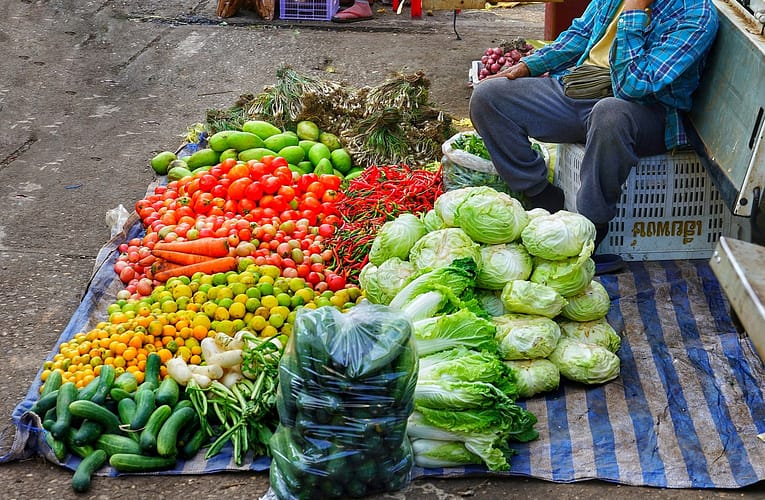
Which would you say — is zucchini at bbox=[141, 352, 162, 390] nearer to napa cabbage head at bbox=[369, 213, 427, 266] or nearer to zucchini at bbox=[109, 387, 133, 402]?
zucchini at bbox=[109, 387, 133, 402]

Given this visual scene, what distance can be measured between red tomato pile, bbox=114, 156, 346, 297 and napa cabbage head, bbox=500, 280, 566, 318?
101cm

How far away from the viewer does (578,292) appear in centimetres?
375

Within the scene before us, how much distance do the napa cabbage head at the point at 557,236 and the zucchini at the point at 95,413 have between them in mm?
1851

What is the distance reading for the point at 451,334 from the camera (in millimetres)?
3367

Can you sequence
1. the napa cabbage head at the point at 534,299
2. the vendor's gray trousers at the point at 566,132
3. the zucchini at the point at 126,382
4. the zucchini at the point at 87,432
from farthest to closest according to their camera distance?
the vendor's gray trousers at the point at 566,132
the napa cabbage head at the point at 534,299
the zucchini at the point at 126,382
the zucchini at the point at 87,432

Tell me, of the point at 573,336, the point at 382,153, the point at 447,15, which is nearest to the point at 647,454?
the point at 573,336

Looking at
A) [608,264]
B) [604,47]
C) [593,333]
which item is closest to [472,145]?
[604,47]

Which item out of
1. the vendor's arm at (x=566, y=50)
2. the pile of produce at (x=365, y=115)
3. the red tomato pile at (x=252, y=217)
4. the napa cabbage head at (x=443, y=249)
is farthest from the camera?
the pile of produce at (x=365, y=115)

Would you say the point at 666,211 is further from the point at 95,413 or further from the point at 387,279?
the point at 95,413

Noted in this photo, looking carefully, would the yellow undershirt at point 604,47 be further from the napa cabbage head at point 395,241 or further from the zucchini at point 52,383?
the zucchini at point 52,383

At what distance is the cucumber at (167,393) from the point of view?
134 inches

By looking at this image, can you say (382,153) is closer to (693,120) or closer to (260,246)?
(260,246)

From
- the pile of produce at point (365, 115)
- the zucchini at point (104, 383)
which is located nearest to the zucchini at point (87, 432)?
the zucchini at point (104, 383)

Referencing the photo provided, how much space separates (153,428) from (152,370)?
1.22 ft
